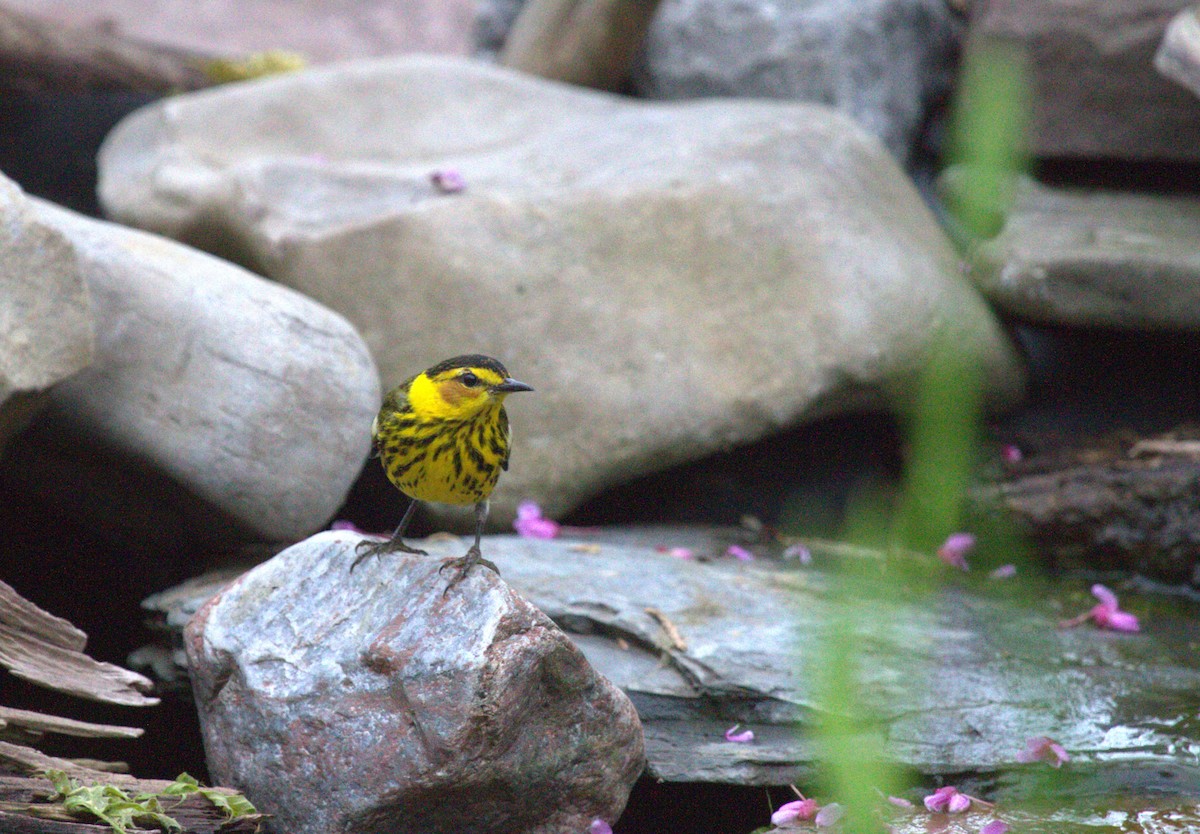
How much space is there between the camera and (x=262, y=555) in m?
4.85

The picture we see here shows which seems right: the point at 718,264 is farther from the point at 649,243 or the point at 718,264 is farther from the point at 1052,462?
the point at 1052,462

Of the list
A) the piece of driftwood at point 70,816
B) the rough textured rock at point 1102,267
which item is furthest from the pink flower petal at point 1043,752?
the rough textured rock at point 1102,267

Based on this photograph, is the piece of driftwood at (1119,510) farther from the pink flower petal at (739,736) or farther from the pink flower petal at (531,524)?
the pink flower petal at (739,736)

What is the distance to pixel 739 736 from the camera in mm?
3824

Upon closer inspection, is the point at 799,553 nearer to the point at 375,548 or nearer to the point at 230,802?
the point at 375,548

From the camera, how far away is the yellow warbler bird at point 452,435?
3.42 meters

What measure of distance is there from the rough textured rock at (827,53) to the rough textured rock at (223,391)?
405cm

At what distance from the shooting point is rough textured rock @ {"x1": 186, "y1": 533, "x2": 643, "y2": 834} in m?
3.22

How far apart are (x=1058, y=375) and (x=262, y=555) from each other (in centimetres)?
409

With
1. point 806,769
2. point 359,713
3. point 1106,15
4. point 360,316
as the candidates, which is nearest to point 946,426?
point 359,713

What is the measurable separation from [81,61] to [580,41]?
10.5ft

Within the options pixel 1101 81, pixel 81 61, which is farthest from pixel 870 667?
pixel 81 61

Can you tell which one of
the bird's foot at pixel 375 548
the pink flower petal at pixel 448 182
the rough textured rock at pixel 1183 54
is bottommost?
the bird's foot at pixel 375 548

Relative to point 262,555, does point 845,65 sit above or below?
above
